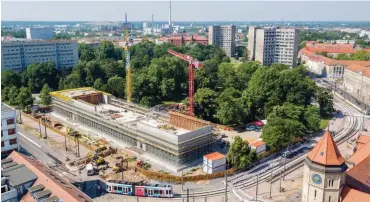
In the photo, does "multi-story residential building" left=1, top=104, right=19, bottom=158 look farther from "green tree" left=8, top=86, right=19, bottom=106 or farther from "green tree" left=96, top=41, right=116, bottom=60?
"green tree" left=96, top=41, right=116, bottom=60

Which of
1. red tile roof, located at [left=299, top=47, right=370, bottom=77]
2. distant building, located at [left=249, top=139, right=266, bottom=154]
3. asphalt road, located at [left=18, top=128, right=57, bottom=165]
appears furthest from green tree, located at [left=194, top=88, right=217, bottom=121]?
red tile roof, located at [left=299, top=47, right=370, bottom=77]

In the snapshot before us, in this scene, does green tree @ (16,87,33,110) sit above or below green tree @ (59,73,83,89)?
below

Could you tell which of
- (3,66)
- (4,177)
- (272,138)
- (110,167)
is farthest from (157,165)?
(3,66)

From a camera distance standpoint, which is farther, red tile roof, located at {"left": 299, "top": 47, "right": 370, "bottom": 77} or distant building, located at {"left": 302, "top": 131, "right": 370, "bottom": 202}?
red tile roof, located at {"left": 299, "top": 47, "right": 370, "bottom": 77}

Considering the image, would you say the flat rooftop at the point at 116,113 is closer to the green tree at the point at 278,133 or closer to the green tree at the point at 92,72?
the green tree at the point at 278,133

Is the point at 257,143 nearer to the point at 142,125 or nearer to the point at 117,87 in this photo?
the point at 142,125

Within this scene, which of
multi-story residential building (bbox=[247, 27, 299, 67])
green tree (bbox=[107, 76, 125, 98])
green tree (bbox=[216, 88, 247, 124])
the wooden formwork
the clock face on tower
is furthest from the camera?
multi-story residential building (bbox=[247, 27, 299, 67])

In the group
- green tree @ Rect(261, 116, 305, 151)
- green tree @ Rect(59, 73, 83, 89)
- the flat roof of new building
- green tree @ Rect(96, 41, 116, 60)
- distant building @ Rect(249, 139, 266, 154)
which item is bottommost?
distant building @ Rect(249, 139, 266, 154)

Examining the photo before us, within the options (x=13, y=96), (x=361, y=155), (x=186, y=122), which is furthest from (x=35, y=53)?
(x=361, y=155)

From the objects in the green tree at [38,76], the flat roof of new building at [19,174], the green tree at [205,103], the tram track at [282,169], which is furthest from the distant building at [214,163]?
the green tree at [38,76]
